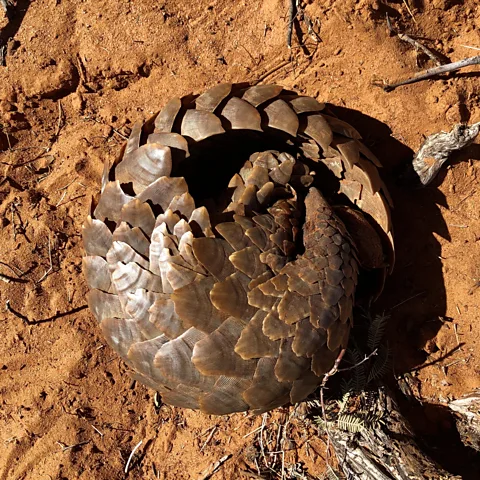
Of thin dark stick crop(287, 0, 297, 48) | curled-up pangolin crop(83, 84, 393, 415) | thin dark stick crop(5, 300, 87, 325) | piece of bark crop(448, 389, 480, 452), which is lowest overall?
piece of bark crop(448, 389, 480, 452)

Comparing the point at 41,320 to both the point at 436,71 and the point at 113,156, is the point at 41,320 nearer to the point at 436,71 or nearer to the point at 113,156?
the point at 113,156

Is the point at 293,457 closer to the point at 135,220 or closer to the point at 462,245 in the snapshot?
the point at 462,245

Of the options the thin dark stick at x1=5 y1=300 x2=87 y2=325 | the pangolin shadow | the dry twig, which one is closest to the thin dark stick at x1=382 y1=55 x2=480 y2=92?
the pangolin shadow

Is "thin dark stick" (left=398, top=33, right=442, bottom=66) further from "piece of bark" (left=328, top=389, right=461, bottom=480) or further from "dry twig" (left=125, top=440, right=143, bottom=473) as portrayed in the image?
"dry twig" (left=125, top=440, right=143, bottom=473)

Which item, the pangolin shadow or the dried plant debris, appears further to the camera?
the pangolin shadow

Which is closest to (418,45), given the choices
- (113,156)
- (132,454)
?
(113,156)

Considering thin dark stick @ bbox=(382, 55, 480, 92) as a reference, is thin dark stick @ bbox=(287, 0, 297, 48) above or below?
above
